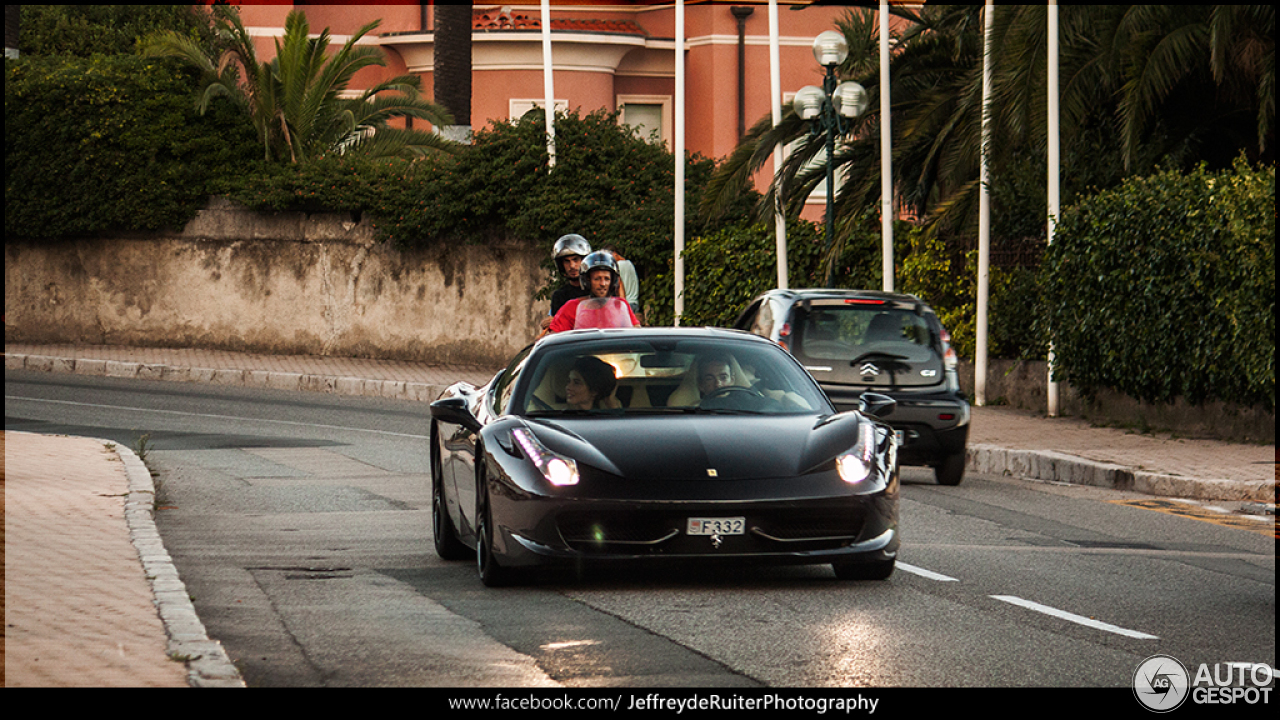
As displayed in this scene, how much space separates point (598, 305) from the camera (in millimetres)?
11906

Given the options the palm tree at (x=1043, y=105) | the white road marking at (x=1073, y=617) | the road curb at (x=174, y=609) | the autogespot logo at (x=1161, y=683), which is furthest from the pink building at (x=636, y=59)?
the autogespot logo at (x=1161, y=683)

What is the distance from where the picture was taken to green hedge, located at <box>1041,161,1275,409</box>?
54.1 ft

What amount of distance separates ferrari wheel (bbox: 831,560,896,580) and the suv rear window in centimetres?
562

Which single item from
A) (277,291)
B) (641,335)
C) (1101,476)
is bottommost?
(1101,476)

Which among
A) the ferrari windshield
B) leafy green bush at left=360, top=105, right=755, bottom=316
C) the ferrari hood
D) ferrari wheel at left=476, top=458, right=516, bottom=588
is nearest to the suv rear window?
the ferrari windshield

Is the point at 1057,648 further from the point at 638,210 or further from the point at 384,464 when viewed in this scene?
the point at 638,210

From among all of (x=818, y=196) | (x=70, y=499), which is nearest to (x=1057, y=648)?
(x=70, y=499)

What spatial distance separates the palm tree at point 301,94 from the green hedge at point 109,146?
50 cm

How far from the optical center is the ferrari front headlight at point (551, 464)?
8336mm

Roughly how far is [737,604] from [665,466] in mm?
713

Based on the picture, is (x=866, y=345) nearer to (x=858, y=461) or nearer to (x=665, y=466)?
(x=858, y=461)

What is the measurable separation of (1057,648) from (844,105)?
51.3 feet

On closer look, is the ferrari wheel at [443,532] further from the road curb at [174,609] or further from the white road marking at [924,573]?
the white road marking at [924,573]

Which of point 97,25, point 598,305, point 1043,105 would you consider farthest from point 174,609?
point 97,25
